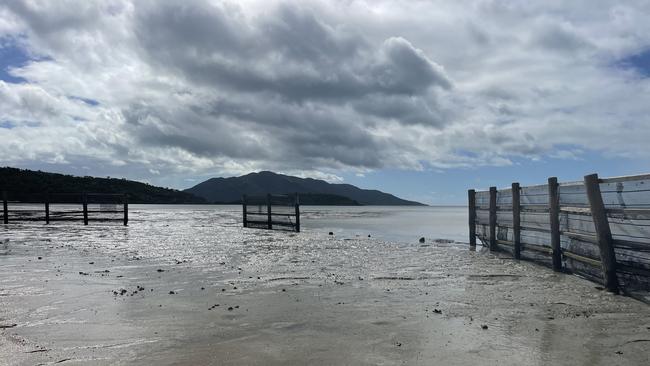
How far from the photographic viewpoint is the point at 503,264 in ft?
45.2

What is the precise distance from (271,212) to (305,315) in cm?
2332

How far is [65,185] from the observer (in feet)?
285

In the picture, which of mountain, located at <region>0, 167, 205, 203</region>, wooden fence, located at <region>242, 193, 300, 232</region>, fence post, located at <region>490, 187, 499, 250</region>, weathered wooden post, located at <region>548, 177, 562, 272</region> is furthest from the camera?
mountain, located at <region>0, 167, 205, 203</region>

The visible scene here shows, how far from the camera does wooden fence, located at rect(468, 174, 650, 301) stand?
8.90 metres

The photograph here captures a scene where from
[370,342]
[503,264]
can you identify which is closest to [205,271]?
[370,342]

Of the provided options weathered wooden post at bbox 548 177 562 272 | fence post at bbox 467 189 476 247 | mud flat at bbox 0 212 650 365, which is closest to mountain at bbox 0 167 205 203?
fence post at bbox 467 189 476 247

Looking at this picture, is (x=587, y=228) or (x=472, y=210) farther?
(x=472, y=210)

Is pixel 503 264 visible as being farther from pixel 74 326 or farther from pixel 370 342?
pixel 74 326

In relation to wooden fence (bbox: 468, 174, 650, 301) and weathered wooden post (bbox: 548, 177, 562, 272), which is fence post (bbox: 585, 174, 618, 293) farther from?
weathered wooden post (bbox: 548, 177, 562, 272)

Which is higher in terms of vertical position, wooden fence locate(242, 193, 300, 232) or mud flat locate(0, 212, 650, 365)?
wooden fence locate(242, 193, 300, 232)

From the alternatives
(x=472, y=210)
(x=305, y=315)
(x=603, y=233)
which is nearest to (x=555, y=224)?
(x=603, y=233)

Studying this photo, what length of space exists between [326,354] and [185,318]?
2557 mm

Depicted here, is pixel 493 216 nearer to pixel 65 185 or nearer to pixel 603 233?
pixel 603 233

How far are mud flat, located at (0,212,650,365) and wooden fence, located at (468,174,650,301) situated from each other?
0.55 m
